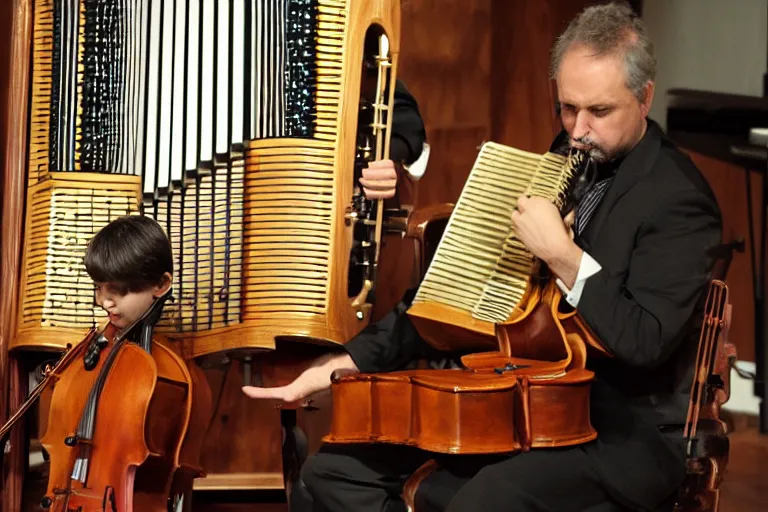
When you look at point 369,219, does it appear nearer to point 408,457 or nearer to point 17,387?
point 408,457

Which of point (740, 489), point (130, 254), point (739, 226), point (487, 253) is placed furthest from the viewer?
point (739, 226)

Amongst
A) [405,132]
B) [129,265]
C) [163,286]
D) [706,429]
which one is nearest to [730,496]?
[706,429]

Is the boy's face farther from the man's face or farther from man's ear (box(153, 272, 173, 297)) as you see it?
the man's face

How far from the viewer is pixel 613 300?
2.07 meters

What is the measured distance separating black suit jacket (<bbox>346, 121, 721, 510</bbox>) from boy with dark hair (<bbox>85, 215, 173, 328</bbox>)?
1.00 meters

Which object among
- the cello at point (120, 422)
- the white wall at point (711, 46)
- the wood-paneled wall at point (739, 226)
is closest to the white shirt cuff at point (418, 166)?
the cello at point (120, 422)

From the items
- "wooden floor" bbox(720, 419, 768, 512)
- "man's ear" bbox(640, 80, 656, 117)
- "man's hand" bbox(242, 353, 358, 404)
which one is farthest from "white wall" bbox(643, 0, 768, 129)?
"man's hand" bbox(242, 353, 358, 404)

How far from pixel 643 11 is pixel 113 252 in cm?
279

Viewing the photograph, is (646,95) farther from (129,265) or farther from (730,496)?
(730,496)

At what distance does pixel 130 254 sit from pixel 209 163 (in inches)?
11.5

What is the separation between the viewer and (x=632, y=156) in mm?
2252

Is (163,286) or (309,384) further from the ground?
(163,286)

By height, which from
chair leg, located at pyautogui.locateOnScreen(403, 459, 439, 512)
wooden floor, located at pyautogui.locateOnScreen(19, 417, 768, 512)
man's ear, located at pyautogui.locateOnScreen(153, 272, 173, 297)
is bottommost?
wooden floor, located at pyautogui.locateOnScreen(19, 417, 768, 512)

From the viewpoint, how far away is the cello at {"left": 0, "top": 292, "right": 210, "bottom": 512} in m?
2.29
